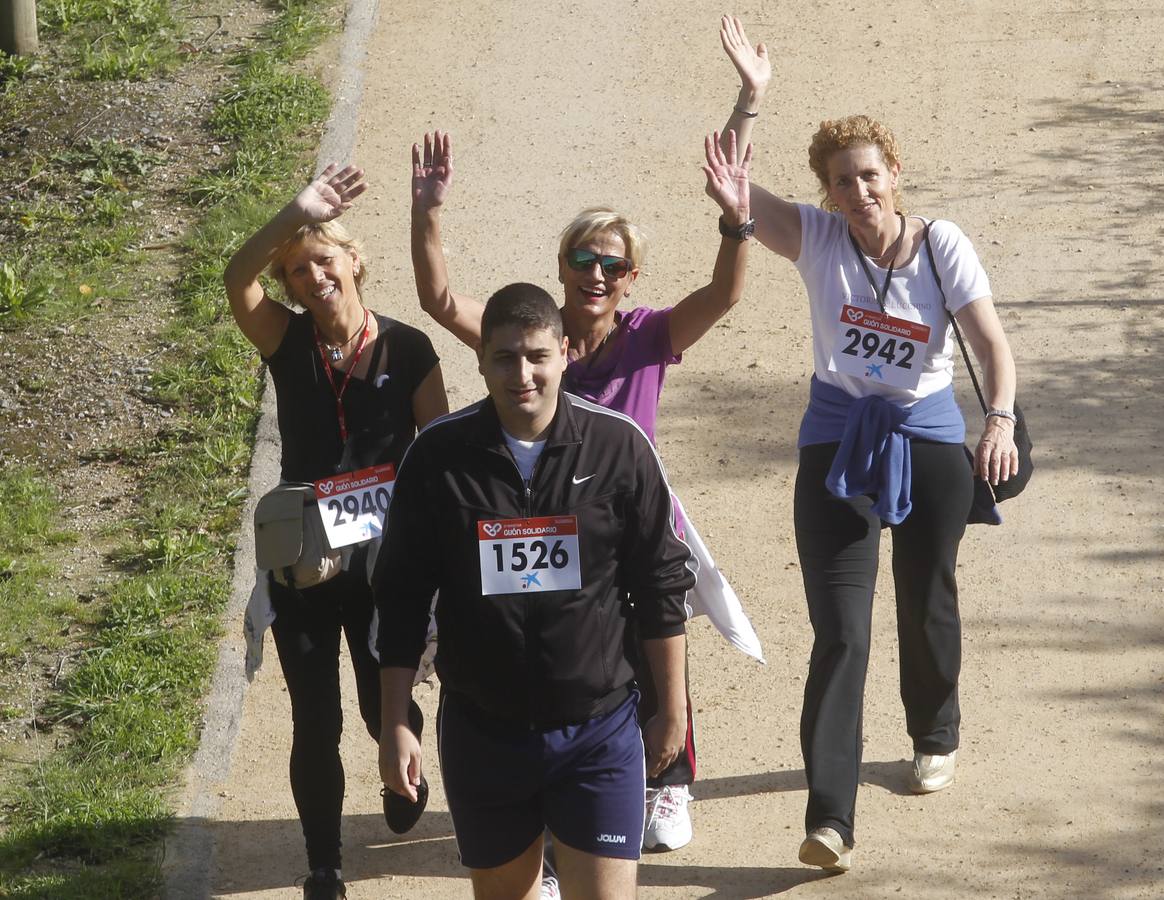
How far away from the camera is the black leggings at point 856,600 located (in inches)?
191

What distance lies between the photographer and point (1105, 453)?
7305mm

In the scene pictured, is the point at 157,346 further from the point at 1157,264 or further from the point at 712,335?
the point at 1157,264

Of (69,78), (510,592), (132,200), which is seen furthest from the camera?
(69,78)

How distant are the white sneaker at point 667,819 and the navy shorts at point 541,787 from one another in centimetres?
137

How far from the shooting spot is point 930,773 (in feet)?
17.5

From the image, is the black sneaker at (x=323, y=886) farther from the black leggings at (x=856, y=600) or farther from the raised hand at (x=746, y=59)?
the raised hand at (x=746, y=59)

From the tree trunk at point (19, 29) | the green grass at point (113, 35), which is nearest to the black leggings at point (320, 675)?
the green grass at point (113, 35)

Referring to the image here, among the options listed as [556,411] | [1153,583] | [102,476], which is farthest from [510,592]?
[102,476]

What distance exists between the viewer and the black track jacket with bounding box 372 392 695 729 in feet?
12.1

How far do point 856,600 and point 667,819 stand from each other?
100 cm

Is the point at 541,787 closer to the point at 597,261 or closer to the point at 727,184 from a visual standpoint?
the point at 597,261

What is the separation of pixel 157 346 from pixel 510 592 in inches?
204

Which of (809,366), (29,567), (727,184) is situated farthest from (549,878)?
(809,366)

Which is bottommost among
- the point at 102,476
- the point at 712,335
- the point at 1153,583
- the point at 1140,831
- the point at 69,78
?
the point at 1140,831
